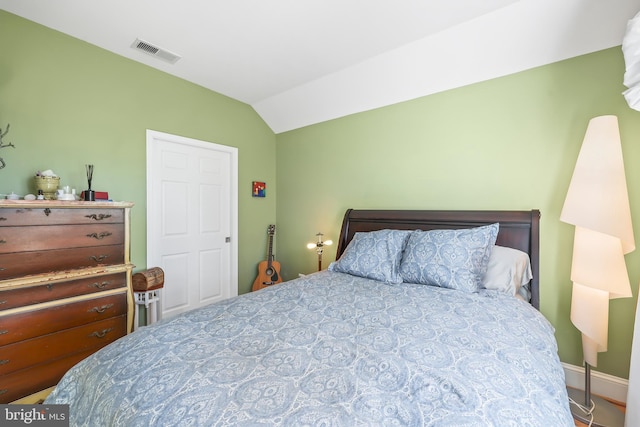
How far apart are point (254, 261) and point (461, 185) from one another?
265cm

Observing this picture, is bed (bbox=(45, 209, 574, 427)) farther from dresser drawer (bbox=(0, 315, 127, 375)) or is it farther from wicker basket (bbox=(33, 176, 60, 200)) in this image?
wicker basket (bbox=(33, 176, 60, 200))

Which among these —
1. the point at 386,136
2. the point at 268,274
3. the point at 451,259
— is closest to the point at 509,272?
the point at 451,259

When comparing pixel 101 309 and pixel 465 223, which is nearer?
pixel 101 309

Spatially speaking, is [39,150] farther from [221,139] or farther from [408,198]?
[408,198]

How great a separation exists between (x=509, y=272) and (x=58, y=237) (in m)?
3.05

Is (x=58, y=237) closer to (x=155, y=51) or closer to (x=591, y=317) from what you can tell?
(x=155, y=51)

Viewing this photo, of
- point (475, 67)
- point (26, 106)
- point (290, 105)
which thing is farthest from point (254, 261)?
point (475, 67)

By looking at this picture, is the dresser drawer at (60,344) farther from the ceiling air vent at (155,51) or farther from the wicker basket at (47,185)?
the ceiling air vent at (155,51)

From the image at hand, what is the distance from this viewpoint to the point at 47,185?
195cm

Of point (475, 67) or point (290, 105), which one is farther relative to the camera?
point (290, 105)

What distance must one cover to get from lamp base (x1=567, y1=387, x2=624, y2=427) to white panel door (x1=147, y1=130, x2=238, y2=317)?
3217 millimetres

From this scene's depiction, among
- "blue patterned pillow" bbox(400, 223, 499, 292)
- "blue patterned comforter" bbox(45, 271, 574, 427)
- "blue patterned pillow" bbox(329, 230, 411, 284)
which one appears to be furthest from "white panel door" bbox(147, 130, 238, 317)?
"blue patterned pillow" bbox(400, 223, 499, 292)

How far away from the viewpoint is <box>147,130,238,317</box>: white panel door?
280cm

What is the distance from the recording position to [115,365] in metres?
0.97
